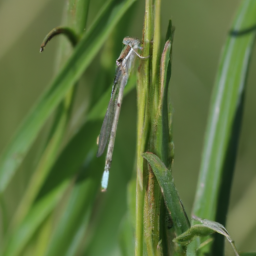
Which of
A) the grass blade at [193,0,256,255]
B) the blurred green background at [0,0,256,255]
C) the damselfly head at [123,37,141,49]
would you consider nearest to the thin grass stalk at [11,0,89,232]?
the damselfly head at [123,37,141,49]

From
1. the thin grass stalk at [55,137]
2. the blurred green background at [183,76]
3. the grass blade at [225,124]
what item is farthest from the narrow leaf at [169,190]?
the blurred green background at [183,76]

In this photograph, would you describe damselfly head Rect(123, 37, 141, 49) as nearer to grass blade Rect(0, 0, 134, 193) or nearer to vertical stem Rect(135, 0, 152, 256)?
grass blade Rect(0, 0, 134, 193)

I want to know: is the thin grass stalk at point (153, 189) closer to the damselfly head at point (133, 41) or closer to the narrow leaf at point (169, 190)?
the narrow leaf at point (169, 190)

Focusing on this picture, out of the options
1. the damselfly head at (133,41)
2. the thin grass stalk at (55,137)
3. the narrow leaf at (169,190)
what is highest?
the damselfly head at (133,41)

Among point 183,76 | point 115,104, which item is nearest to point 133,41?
point 115,104

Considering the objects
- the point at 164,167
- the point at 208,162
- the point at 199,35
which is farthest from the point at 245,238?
the point at 164,167
